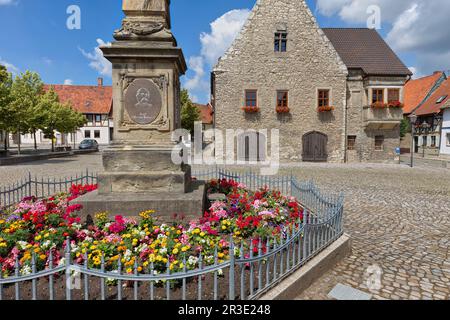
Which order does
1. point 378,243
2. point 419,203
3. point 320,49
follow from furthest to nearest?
point 320,49
point 419,203
point 378,243

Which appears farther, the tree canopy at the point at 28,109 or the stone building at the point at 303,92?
the stone building at the point at 303,92

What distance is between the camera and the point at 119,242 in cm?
371

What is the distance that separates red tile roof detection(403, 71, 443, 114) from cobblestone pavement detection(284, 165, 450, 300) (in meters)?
34.1

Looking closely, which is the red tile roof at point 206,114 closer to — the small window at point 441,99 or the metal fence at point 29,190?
the small window at point 441,99

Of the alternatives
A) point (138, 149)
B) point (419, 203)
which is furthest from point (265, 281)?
point (419, 203)

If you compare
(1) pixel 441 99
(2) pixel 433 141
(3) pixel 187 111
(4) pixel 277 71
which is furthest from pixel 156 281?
(1) pixel 441 99

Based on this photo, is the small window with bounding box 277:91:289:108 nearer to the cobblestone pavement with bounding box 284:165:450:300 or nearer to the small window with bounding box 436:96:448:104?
Result: the cobblestone pavement with bounding box 284:165:450:300

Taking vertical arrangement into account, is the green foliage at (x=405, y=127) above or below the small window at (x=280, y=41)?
below

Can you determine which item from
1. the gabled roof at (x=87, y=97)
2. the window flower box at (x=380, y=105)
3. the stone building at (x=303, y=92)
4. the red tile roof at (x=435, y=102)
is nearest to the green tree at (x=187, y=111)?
the stone building at (x=303, y=92)

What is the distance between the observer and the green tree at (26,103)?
55.2 ft

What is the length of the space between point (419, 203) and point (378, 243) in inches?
174

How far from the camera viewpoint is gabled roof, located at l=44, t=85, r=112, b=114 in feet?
154

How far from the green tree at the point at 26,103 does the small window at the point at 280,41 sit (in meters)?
18.3

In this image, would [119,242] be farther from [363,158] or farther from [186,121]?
[186,121]
